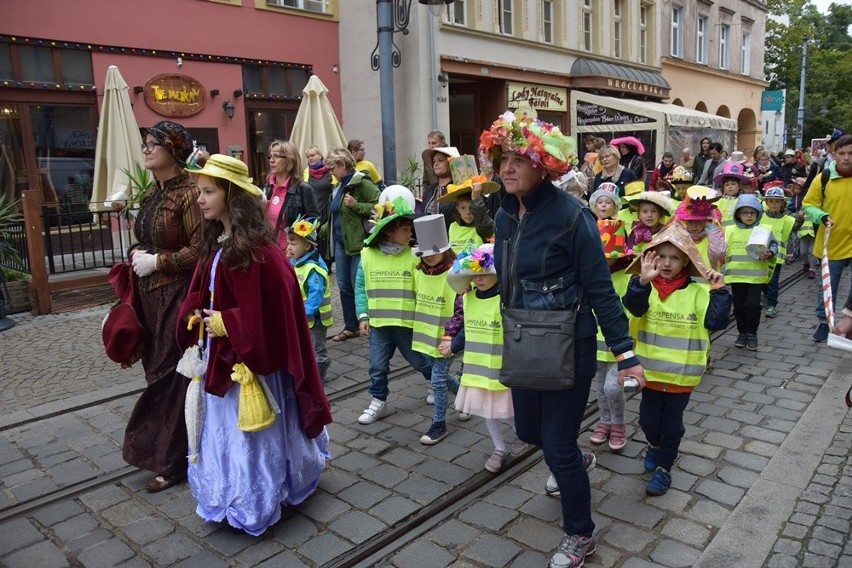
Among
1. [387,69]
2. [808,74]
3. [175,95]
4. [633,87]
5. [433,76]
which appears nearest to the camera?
[387,69]

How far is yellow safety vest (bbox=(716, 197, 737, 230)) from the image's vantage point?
26.0 feet

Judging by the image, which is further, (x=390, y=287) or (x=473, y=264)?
(x=390, y=287)

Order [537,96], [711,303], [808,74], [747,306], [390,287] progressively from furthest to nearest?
[808,74]
[537,96]
[747,306]
[390,287]
[711,303]

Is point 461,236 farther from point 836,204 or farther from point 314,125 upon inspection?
point 314,125

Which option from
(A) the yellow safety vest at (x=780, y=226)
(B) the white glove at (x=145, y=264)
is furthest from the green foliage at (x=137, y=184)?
(A) the yellow safety vest at (x=780, y=226)

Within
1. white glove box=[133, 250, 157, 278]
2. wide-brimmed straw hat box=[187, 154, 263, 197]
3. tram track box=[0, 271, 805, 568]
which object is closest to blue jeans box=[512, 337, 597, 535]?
tram track box=[0, 271, 805, 568]

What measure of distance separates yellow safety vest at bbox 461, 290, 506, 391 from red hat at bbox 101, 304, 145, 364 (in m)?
2.01

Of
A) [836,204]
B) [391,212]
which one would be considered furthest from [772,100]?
[391,212]

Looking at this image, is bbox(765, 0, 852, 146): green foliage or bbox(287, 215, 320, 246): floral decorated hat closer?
bbox(287, 215, 320, 246): floral decorated hat

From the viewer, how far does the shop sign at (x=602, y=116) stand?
2138cm

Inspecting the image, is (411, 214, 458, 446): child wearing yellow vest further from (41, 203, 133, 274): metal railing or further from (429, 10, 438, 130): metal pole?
(429, 10, 438, 130): metal pole

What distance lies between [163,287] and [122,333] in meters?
0.36

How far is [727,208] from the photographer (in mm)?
8117

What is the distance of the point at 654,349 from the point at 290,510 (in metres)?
2.32
